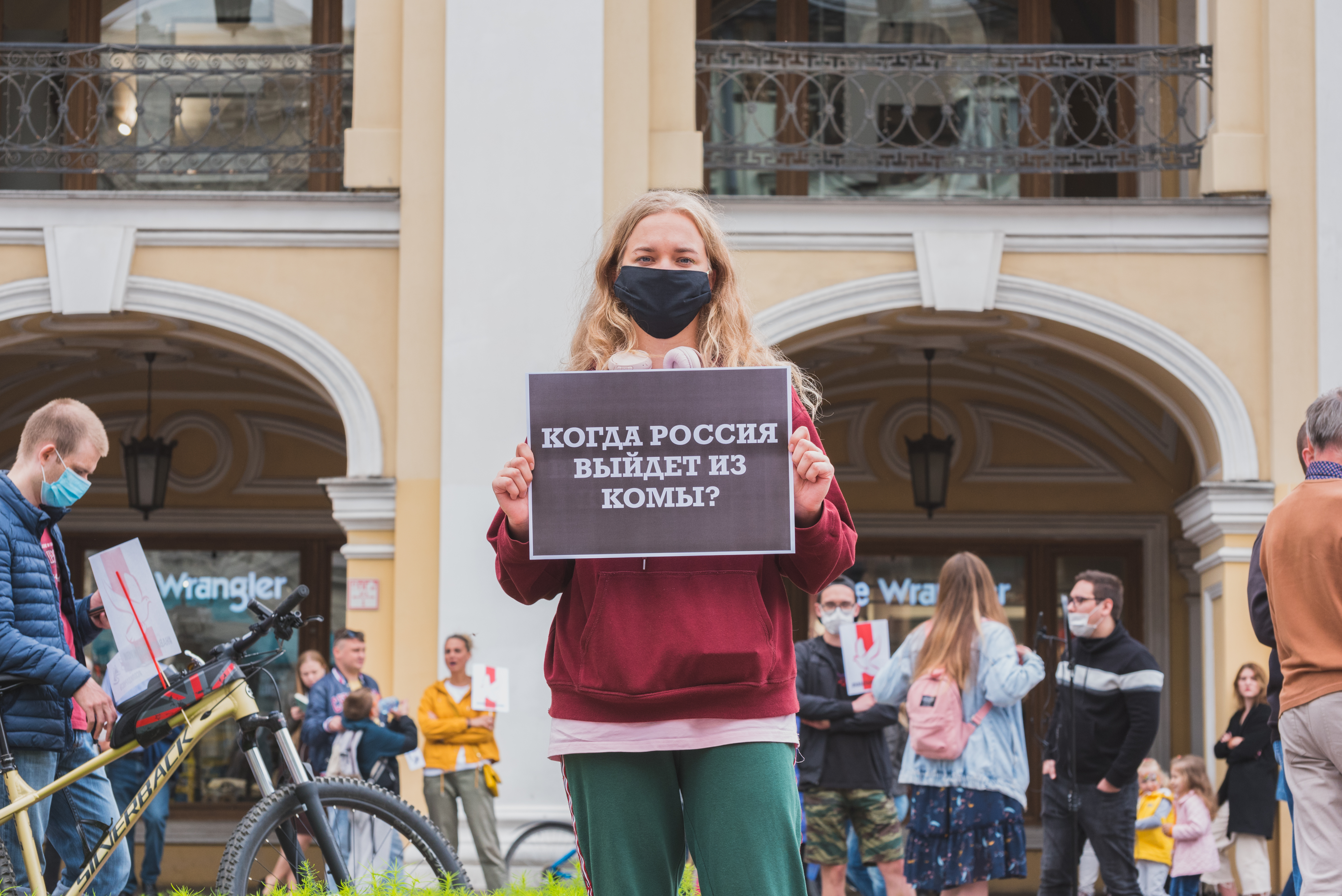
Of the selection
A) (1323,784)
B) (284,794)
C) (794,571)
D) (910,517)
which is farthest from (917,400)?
(794,571)

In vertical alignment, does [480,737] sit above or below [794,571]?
below

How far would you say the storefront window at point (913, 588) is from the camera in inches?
501

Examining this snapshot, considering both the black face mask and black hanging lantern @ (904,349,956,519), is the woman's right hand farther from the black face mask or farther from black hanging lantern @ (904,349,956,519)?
black hanging lantern @ (904,349,956,519)

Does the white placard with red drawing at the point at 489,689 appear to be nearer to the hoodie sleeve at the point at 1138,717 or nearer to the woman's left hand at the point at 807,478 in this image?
the hoodie sleeve at the point at 1138,717

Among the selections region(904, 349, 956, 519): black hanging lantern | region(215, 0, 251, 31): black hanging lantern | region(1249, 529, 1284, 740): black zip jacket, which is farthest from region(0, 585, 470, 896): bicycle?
region(904, 349, 956, 519): black hanging lantern

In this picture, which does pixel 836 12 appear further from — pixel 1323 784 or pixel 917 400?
pixel 1323 784

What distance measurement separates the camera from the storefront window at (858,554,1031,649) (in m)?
12.7

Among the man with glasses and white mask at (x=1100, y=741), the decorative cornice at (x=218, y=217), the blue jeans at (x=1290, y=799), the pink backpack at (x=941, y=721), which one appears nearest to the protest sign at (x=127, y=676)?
the pink backpack at (x=941, y=721)

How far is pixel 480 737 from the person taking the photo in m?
8.44

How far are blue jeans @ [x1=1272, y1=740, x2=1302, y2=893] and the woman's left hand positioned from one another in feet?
8.82

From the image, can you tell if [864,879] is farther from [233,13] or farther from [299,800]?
[233,13]

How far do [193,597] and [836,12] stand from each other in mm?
7017

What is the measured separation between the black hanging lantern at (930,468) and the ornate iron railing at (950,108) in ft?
6.10

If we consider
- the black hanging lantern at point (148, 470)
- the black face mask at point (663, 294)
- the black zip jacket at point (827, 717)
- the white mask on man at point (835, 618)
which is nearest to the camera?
the black face mask at point (663, 294)
